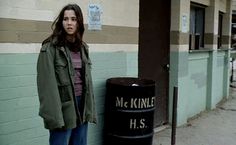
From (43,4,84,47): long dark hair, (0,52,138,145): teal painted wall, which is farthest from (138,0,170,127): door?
(43,4,84,47): long dark hair

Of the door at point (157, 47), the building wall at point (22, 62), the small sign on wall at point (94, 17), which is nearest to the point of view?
the building wall at point (22, 62)

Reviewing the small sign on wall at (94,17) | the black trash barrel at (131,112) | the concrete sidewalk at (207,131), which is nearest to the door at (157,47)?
the concrete sidewalk at (207,131)

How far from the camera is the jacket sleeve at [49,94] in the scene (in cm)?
354

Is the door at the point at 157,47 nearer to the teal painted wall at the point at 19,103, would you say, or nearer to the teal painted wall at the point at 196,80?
the teal painted wall at the point at 196,80

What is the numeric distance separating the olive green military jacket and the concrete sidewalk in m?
3.68

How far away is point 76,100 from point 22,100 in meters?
1.18

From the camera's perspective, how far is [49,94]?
11.6 feet

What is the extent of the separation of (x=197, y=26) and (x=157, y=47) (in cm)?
303

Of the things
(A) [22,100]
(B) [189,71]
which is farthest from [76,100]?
(B) [189,71]

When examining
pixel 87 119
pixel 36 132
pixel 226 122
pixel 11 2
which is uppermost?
pixel 11 2

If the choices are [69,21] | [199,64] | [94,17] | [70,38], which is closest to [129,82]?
[94,17]

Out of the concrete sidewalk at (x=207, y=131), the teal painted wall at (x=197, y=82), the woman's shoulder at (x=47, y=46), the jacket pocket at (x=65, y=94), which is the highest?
the woman's shoulder at (x=47, y=46)

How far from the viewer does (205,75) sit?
10.7 meters

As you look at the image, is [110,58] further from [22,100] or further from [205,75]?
[205,75]
